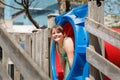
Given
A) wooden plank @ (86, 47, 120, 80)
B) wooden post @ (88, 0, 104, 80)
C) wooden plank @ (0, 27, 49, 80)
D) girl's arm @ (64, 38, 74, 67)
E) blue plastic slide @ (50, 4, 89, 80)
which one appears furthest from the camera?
girl's arm @ (64, 38, 74, 67)

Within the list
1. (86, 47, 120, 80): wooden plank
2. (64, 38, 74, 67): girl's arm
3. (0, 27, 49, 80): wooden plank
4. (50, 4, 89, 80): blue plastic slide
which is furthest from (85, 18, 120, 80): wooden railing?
(0, 27, 49, 80): wooden plank

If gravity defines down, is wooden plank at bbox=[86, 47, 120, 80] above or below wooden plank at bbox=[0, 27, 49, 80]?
below

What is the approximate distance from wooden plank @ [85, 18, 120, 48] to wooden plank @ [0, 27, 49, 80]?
1.18 metres

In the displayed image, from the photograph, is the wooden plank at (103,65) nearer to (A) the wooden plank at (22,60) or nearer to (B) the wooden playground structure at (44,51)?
(B) the wooden playground structure at (44,51)

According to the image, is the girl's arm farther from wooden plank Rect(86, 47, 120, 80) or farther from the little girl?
wooden plank Rect(86, 47, 120, 80)

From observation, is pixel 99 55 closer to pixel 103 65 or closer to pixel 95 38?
pixel 103 65

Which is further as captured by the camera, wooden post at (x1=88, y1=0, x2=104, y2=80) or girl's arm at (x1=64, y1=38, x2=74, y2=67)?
girl's arm at (x1=64, y1=38, x2=74, y2=67)

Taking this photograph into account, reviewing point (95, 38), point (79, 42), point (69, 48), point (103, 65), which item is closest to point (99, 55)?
point (103, 65)

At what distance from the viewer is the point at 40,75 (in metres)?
1.80

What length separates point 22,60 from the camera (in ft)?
6.41

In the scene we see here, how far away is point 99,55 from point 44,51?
75.4 inches

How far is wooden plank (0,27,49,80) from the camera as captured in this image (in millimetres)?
1837

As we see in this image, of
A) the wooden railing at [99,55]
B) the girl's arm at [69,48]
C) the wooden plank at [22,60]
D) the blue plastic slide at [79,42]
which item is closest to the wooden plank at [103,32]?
the wooden railing at [99,55]

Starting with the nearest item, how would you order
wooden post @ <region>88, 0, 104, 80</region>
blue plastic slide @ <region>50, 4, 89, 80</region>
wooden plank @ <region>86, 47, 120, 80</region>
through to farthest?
1. wooden plank @ <region>86, 47, 120, 80</region>
2. wooden post @ <region>88, 0, 104, 80</region>
3. blue plastic slide @ <region>50, 4, 89, 80</region>
